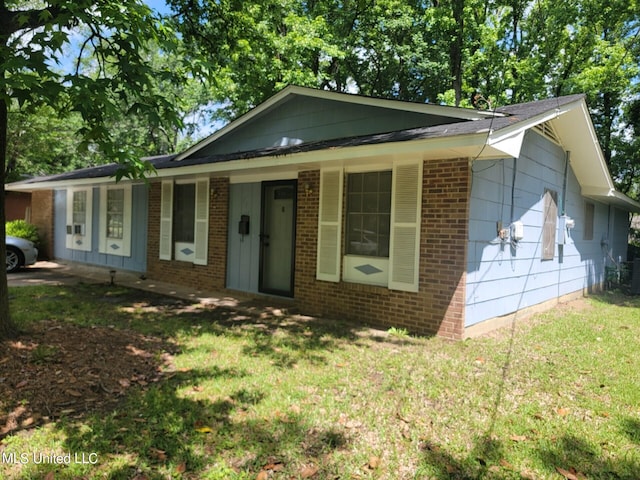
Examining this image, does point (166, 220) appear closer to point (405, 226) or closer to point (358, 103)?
point (358, 103)

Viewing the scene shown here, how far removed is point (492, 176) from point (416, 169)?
1165mm

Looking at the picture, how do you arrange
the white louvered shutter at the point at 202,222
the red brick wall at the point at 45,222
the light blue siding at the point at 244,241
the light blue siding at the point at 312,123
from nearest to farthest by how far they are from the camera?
1. the light blue siding at the point at 312,123
2. the light blue siding at the point at 244,241
3. the white louvered shutter at the point at 202,222
4. the red brick wall at the point at 45,222

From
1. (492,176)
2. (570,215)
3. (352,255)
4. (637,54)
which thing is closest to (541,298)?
(570,215)

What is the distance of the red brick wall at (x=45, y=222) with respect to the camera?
43.3 ft

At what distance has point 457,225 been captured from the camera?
17.2 feet

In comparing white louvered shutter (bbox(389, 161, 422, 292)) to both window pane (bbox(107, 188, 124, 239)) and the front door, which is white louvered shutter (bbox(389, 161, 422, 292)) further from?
window pane (bbox(107, 188, 124, 239))

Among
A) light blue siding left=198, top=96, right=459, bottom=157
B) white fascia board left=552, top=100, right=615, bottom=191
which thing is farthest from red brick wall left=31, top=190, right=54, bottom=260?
white fascia board left=552, top=100, right=615, bottom=191

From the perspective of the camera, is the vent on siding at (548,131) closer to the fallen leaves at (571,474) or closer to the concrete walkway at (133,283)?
the concrete walkway at (133,283)

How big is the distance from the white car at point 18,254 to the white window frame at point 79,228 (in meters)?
1.33

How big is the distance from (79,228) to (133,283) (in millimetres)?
4117

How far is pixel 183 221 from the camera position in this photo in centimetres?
945

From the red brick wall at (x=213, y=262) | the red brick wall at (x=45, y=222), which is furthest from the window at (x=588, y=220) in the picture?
the red brick wall at (x=45, y=222)

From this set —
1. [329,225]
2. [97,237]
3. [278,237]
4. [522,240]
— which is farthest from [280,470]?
[97,237]

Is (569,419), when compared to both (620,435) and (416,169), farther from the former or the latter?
(416,169)
